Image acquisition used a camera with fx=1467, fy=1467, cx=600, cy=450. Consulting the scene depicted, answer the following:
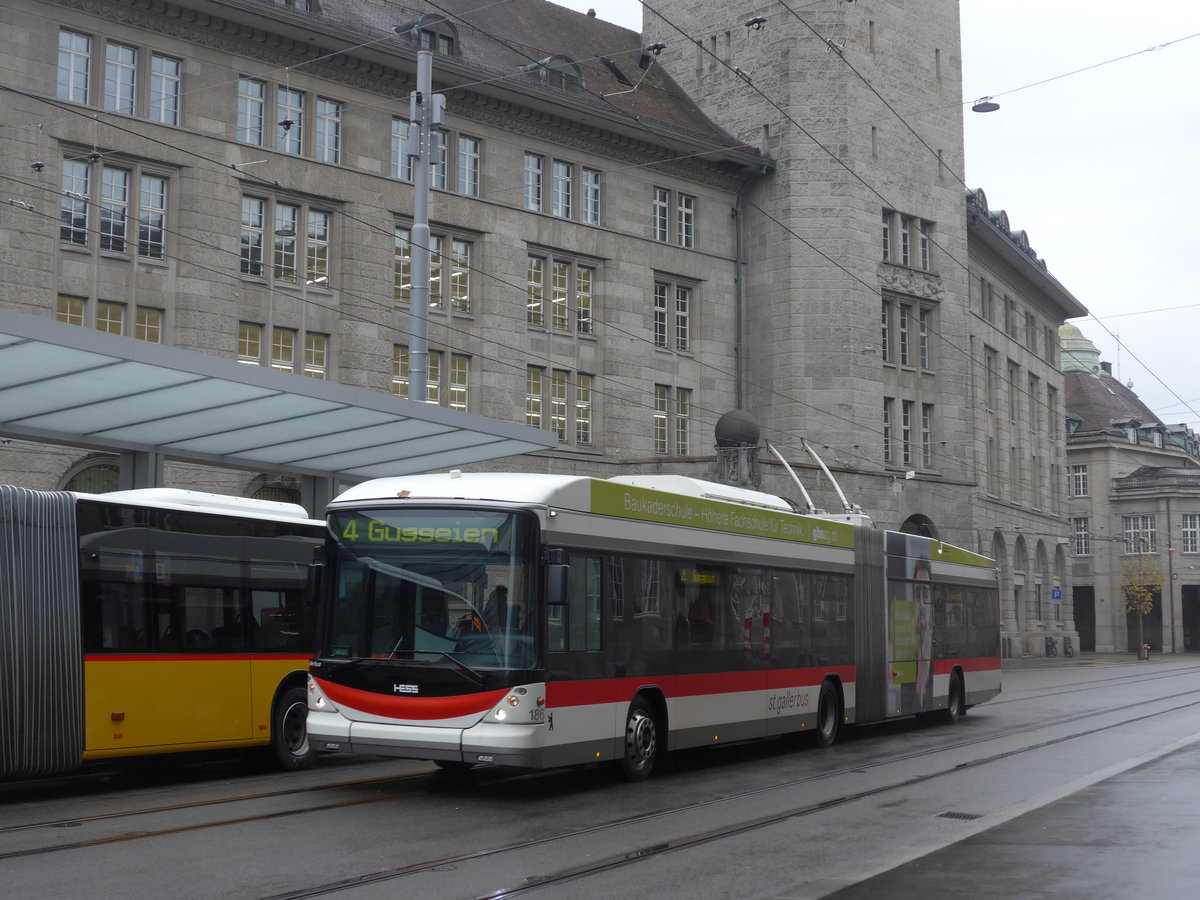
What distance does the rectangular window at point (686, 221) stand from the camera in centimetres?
4597

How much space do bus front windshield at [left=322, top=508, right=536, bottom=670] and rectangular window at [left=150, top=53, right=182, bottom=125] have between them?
23331 mm

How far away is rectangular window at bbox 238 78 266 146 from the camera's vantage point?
1357 inches

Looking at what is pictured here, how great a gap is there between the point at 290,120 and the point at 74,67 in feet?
17.2

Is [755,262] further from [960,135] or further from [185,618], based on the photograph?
[185,618]

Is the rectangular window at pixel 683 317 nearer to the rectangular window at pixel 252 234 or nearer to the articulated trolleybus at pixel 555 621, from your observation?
the rectangular window at pixel 252 234

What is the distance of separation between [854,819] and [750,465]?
91.6 feet

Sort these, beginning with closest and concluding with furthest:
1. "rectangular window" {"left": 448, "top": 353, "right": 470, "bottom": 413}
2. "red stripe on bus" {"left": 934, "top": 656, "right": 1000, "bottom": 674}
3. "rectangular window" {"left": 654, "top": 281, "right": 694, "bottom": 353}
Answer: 1. "red stripe on bus" {"left": 934, "top": 656, "right": 1000, "bottom": 674}
2. "rectangular window" {"left": 448, "top": 353, "right": 470, "bottom": 413}
3. "rectangular window" {"left": 654, "top": 281, "right": 694, "bottom": 353}

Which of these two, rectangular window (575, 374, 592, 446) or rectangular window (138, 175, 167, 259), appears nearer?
rectangular window (138, 175, 167, 259)

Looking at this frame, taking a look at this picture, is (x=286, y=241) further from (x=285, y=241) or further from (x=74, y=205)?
(x=74, y=205)

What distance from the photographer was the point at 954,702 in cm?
2327

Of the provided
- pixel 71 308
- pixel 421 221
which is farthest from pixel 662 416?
pixel 421 221

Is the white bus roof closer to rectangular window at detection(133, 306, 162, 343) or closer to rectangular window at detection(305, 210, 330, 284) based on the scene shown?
rectangular window at detection(133, 306, 162, 343)

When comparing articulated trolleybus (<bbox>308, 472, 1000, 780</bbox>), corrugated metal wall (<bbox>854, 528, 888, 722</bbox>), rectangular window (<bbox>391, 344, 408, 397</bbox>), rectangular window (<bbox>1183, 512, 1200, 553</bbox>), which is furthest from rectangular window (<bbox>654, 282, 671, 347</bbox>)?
rectangular window (<bbox>1183, 512, 1200, 553</bbox>)

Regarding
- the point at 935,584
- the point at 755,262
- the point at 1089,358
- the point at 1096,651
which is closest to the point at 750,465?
the point at 755,262
